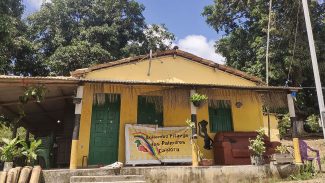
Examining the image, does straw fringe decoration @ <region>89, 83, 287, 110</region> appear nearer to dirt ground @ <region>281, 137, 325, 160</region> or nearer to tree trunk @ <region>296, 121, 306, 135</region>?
dirt ground @ <region>281, 137, 325, 160</region>

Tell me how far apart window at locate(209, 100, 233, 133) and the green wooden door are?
3.81 meters

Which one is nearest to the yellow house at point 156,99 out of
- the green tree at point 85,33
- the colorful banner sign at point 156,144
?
the colorful banner sign at point 156,144

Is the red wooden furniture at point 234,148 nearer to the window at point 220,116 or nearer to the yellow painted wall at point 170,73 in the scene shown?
the window at point 220,116

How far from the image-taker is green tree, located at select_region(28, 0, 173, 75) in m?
23.4

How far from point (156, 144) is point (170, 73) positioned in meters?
3.45

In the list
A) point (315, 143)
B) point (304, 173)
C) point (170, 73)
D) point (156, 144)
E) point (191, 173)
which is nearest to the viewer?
point (191, 173)

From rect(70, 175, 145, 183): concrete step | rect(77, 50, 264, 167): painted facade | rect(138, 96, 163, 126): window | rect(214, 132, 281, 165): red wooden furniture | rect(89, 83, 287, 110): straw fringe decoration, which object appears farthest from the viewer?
rect(138, 96, 163, 126): window

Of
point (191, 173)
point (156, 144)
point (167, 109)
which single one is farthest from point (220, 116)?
point (191, 173)

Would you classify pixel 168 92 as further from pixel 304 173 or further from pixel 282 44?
pixel 282 44

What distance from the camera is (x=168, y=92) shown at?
410 inches

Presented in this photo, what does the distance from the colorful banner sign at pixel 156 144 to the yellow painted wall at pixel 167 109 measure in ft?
1.69

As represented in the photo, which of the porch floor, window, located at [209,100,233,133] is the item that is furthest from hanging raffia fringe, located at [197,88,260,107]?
the porch floor

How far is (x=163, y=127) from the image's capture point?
1128cm

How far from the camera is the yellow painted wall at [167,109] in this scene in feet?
35.1
